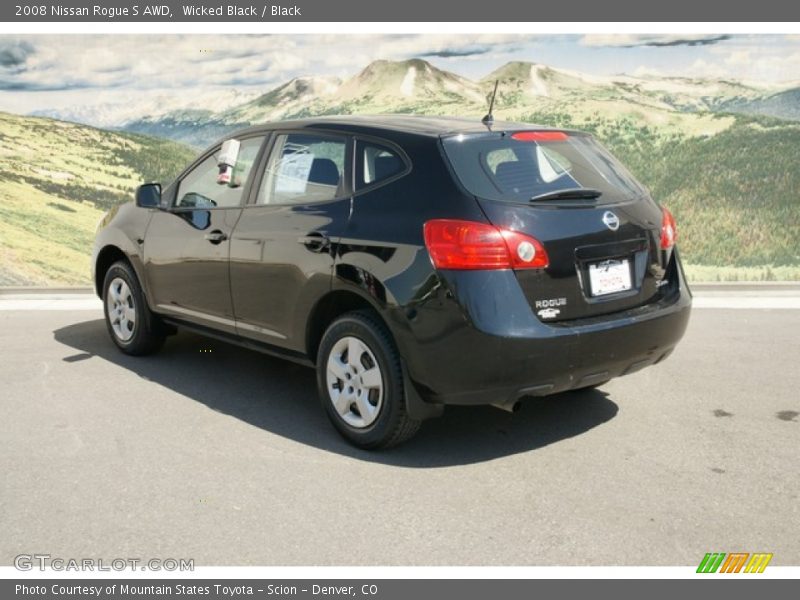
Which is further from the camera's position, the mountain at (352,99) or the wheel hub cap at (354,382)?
the mountain at (352,99)

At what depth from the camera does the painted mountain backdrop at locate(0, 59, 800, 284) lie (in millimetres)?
12078

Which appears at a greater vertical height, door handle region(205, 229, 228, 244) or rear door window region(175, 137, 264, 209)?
rear door window region(175, 137, 264, 209)

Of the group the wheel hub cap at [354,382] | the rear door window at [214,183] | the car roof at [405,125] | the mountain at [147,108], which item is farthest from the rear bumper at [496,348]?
the mountain at [147,108]

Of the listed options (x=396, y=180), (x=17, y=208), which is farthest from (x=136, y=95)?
(x=396, y=180)

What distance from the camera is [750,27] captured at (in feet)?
43.0

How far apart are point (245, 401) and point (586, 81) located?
30.9 feet

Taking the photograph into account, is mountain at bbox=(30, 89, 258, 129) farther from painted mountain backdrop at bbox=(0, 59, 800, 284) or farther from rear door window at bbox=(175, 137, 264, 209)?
rear door window at bbox=(175, 137, 264, 209)

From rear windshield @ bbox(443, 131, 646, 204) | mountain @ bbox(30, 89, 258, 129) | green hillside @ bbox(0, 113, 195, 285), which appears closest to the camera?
rear windshield @ bbox(443, 131, 646, 204)

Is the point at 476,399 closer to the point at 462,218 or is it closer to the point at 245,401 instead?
the point at 462,218

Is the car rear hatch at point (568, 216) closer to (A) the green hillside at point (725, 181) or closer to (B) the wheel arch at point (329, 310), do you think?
(B) the wheel arch at point (329, 310)

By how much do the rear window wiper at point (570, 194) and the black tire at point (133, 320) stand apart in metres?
3.28

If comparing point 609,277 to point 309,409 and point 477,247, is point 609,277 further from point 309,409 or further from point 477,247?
point 309,409

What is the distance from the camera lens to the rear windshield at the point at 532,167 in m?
4.41

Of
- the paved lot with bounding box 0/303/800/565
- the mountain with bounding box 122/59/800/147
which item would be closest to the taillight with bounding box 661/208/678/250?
the paved lot with bounding box 0/303/800/565
